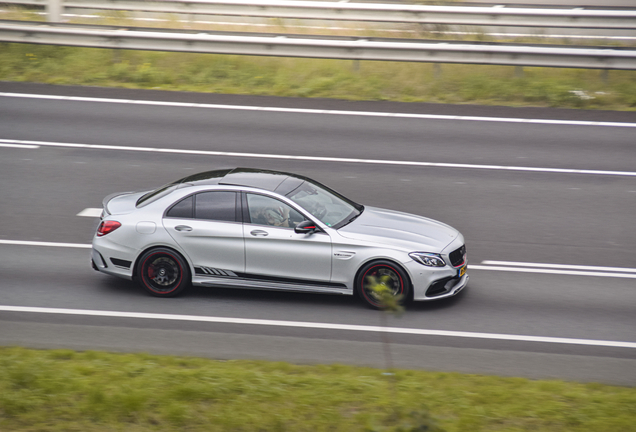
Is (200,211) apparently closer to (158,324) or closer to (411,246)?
(158,324)

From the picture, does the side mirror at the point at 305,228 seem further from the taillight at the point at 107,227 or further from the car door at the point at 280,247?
the taillight at the point at 107,227

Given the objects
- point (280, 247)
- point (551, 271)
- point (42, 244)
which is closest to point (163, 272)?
point (280, 247)

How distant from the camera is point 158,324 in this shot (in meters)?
8.25

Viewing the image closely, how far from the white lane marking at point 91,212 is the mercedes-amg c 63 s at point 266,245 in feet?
8.32

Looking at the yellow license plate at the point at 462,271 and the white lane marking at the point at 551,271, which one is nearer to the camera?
the yellow license plate at the point at 462,271

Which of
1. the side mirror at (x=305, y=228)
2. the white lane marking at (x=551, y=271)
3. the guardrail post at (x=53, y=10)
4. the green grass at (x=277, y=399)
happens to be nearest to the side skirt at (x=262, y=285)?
the side mirror at (x=305, y=228)

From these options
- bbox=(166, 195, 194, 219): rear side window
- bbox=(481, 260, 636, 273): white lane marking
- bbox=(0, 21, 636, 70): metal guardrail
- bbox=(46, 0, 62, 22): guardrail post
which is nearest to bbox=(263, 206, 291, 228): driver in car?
bbox=(166, 195, 194, 219): rear side window

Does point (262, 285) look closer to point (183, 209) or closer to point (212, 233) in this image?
point (212, 233)

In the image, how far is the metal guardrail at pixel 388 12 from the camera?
1855 cm

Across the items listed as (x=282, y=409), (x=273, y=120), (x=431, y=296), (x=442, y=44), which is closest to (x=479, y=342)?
(x=431, y=296)

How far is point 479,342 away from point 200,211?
147 inches

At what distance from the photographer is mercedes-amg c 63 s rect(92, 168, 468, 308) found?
8672 millimetres

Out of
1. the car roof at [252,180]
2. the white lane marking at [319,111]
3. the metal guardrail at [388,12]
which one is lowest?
the car roof at [252,180]

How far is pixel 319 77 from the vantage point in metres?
18.3
